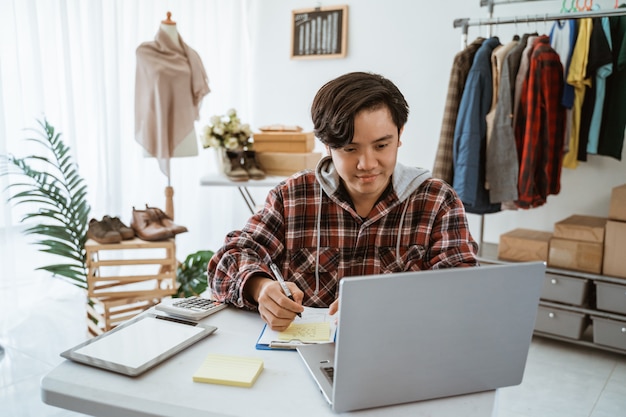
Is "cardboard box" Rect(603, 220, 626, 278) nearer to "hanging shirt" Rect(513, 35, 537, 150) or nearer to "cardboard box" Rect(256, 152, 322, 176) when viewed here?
"hanging shirt" Rect(513, 35, 537, 150)

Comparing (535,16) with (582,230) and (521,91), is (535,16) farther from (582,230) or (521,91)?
(582,230)

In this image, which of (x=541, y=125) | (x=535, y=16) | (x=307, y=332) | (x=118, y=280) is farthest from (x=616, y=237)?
(x=118, y=280)

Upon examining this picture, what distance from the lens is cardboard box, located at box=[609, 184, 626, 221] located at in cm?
243

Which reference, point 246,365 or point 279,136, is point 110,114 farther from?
point 246,365

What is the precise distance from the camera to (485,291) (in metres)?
0.77

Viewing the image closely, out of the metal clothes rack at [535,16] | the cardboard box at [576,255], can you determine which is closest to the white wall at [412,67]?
the metal clothes rack at [535,16]

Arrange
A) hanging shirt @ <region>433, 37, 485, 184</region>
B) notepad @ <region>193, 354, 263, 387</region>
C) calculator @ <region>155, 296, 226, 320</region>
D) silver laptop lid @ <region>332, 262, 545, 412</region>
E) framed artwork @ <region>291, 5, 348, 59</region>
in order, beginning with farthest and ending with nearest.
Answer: framed artwork @ <region>291, 5, 348, 59</region> < hanging shirt @ <region>433, 37, 485, 184</region> < calculator @ <region>155, 296, 226, 320</region> < notepad @ <region>193, 354, 263, 387</region> < silver laptop lid @ <region>332, 262, 545, 412</region>

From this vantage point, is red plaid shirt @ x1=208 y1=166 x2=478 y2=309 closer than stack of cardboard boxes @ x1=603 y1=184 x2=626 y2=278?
Yes

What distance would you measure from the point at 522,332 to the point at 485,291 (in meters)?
0.12

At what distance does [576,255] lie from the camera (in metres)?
2.57

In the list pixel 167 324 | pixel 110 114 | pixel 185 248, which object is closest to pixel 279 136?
pixel 110 114

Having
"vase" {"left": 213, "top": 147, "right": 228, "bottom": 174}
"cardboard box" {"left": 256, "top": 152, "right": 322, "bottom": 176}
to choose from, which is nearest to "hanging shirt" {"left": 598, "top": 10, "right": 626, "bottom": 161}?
"cardboard box" {"left": 256, "top": 152, "right": 322, "bottom": 176}

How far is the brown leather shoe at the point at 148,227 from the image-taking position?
2.50 m

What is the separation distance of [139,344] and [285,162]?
2.05 metres
